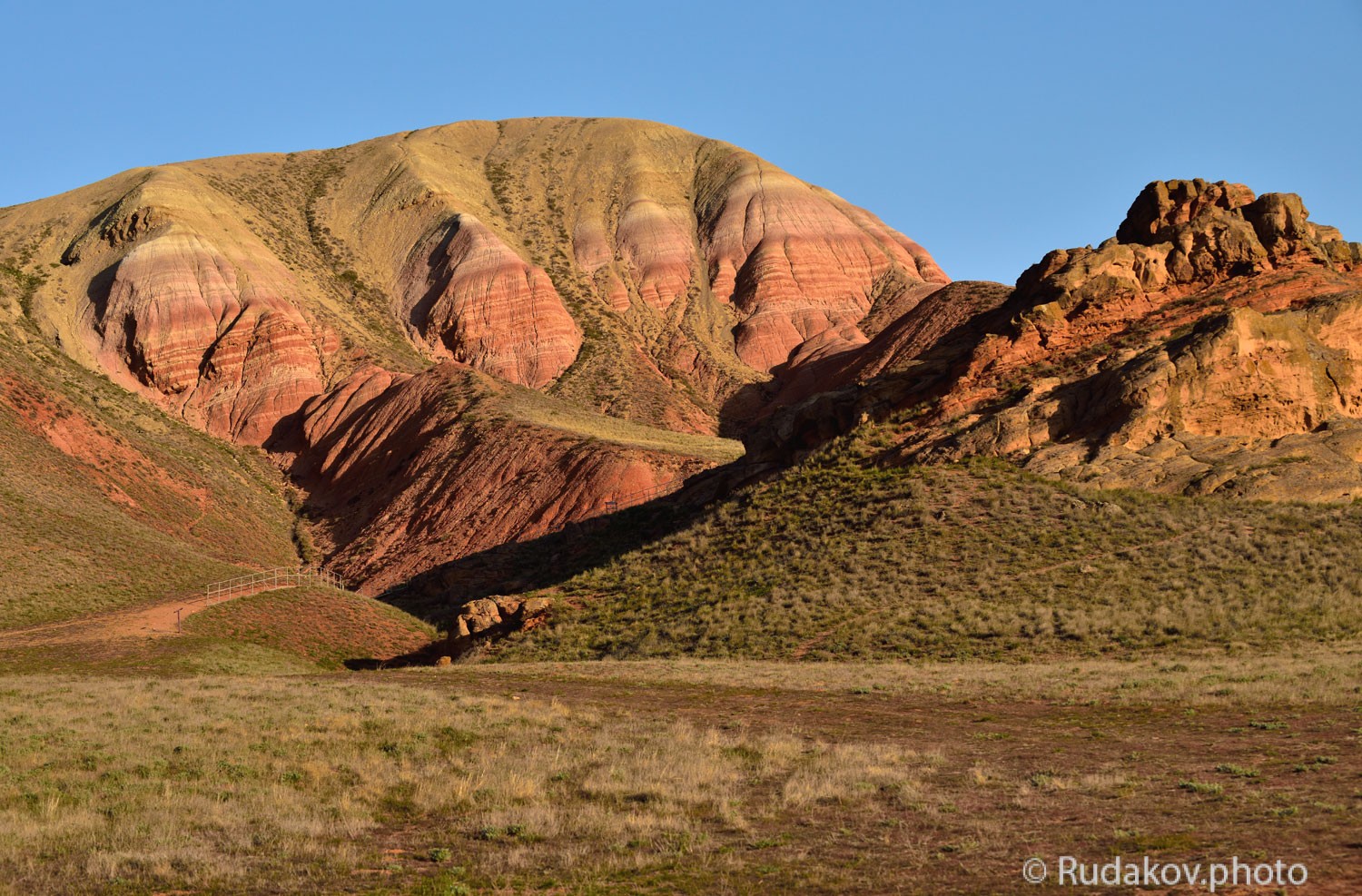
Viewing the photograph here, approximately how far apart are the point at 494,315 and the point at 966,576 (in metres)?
78.1

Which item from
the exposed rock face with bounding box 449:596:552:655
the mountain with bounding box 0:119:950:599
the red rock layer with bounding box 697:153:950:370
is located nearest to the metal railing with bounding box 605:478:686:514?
the mountain with bounding box 0:119:950:599

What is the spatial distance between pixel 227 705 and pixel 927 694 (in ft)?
48.6

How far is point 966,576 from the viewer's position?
35219 millimetres

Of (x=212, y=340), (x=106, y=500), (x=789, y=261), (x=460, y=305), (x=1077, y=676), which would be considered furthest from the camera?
(x=789, y=261)

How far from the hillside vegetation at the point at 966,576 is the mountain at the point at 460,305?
76.4ft

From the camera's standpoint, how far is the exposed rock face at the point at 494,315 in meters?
105

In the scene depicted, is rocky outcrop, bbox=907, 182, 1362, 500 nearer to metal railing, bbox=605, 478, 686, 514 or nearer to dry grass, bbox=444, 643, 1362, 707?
dry grass, bbox=444, 643, 1362, 707

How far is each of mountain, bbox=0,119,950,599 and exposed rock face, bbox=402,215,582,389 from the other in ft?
Answer: 0.74

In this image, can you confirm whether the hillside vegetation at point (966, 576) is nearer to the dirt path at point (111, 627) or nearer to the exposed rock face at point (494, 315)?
the dirt path at point (111, 627)

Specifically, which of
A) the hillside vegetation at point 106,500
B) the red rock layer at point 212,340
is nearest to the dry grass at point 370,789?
the hillside vegetation at point 106,500

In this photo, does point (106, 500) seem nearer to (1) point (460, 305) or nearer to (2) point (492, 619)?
(2) point (492, 619)

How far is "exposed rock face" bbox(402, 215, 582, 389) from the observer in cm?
10512

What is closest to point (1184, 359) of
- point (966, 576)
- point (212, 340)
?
point (966, 576)

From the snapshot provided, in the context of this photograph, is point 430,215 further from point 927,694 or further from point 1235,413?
point 927,694
